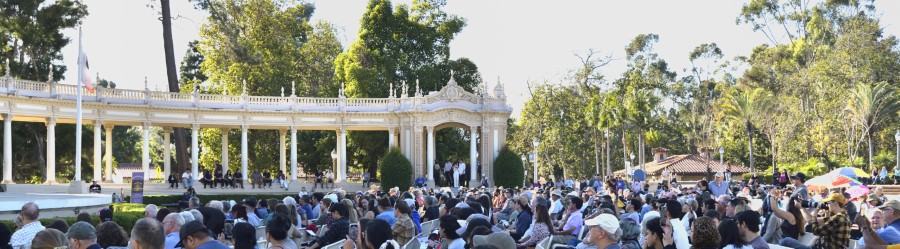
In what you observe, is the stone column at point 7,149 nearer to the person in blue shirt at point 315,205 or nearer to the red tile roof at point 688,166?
the person in blue shirt at point 315,205

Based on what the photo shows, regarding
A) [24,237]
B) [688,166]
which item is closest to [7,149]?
[24,237]

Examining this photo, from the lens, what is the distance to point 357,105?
153ft

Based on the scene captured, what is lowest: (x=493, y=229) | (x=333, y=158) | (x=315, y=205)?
(x=315, y=205)

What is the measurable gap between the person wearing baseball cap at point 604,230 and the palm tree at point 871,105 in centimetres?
5000

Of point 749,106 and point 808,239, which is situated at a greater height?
point 749,106

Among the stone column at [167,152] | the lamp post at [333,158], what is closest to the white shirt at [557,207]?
the stone column at [167,152]

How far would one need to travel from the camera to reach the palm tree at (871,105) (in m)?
54.2

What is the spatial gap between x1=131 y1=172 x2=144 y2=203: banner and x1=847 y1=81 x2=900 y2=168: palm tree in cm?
3836

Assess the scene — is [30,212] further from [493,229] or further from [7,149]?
[7,149]

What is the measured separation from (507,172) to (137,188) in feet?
59.3

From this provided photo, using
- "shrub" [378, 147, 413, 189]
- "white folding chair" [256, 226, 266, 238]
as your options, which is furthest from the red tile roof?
"white folding chair" [256, 226, 266, 238]

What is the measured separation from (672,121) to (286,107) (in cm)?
4210

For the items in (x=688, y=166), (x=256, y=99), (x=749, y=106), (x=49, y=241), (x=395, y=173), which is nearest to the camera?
(x=49, y=241)

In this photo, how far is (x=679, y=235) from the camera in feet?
33.3
